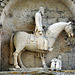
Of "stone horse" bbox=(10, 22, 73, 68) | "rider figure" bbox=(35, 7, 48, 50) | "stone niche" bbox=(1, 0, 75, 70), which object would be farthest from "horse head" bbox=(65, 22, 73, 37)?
"rider figure" bbox=(35, 7, 48, 50)

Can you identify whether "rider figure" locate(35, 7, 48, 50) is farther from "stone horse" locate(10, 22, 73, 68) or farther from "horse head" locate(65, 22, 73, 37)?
"horse head" locate(65, 22, 73, 37)

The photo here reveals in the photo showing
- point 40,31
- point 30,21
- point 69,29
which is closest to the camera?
point 40,31

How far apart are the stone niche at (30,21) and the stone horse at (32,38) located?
27 centimetres

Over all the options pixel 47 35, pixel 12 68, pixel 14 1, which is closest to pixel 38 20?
pixel 47 35

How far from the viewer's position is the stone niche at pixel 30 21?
24.7ft

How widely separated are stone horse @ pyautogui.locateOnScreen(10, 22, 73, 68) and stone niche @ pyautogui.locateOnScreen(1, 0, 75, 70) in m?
0.27

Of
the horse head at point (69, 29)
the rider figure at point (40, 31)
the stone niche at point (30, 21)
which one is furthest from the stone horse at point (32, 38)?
the stone niche at point (30, 21)

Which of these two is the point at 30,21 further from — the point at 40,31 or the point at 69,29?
the point at 69,29

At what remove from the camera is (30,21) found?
7.80 m

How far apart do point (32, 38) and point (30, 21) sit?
704 millimetres

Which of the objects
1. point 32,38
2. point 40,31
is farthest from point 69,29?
point 32,38

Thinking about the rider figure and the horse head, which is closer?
the rider figure

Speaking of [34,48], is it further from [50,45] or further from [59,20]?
[59,20]

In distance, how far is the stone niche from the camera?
753 centimetres
